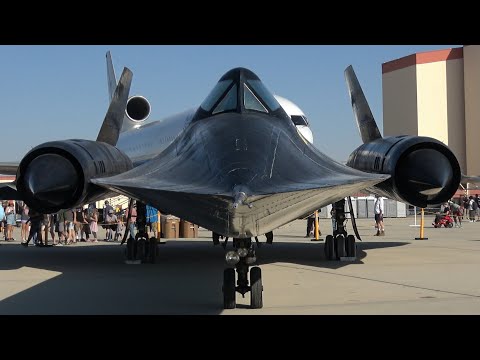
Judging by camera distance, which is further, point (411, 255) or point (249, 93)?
point (411, 255)

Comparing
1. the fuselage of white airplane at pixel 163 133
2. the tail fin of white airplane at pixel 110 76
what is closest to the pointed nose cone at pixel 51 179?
the fuselage of white airplane at pixel 163 133

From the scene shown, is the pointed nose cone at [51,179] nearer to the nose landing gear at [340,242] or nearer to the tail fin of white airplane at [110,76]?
the nose landing gear at [340,242]

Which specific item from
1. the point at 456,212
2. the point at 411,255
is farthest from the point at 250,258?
the point at 456,212

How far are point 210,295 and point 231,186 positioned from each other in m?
2.59

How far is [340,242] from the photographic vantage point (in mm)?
13367

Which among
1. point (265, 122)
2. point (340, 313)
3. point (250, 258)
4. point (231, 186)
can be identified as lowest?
point (340, 313)

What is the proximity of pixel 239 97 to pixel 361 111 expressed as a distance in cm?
392

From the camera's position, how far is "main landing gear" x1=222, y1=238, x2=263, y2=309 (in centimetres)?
698

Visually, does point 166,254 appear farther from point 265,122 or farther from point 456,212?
point 456,212

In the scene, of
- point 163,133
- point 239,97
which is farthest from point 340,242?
point 163,133

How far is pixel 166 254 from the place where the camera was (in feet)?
51.7
